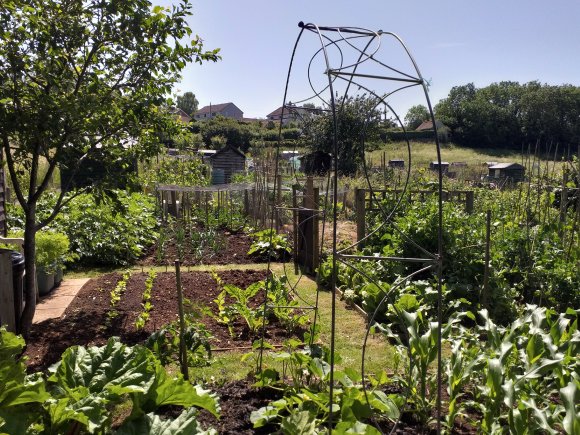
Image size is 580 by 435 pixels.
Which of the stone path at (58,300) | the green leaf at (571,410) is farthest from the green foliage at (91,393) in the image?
the stone path at (58,300)

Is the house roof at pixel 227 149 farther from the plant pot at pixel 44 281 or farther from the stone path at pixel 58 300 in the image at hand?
the plant pot at pixel 44 281

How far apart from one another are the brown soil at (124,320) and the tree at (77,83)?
0.40 m

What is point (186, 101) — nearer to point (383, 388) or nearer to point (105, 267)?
point (105, 267)

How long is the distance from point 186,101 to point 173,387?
81541 millimetres

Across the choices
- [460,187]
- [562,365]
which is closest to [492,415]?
[562,365]

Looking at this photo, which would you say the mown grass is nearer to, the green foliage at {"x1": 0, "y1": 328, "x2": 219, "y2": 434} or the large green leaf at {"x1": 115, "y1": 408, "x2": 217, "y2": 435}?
the green foliage at {"x1": 0, "y1": 328, "x2": 219, "y2": 434}

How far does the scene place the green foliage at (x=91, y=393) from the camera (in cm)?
224

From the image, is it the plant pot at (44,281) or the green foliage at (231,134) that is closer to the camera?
the plant pot at (44,281)

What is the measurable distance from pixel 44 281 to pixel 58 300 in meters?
0.39

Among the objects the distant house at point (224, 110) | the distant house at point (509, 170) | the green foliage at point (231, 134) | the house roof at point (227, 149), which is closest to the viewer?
the house roof at point (227, 149)

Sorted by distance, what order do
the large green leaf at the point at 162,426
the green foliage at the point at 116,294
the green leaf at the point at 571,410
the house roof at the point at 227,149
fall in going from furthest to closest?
the house roof at the point at 227,149, the green foliage at the point at 116,294, the large green leaf at the point at 162,426, the green leaf at the point at 571,410

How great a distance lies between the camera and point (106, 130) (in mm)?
4984

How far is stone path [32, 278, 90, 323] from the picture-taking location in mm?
5543

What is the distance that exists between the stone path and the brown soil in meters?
0.09
